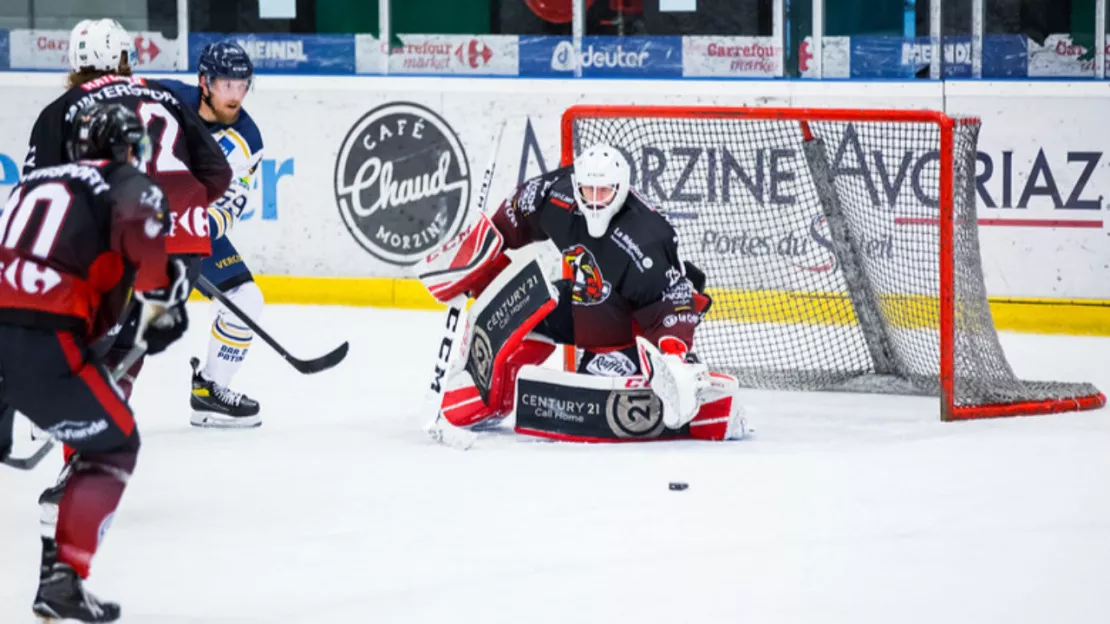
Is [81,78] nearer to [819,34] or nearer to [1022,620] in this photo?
[1022,620]

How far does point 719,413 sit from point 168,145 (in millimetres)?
1733

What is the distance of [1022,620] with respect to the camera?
296 centimetres

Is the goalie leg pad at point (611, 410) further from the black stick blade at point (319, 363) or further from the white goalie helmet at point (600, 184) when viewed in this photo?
the black stick blade at point (319, 363)

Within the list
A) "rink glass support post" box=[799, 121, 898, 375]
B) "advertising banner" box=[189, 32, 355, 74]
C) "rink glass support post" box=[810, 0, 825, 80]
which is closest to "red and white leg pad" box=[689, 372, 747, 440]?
"rink glass support post" box=[799, 121, 898, 375]

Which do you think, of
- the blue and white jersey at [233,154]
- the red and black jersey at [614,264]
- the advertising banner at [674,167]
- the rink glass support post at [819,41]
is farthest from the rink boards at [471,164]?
the blue and white jersey at [233,154]

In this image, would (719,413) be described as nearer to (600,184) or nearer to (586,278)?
(586,278)

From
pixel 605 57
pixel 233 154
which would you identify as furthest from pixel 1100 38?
pixel 233 154

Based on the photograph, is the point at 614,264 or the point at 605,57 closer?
the point at 614,264

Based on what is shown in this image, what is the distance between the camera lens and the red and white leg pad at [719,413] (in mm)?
4633

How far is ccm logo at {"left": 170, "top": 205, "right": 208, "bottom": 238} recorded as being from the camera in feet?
13.2

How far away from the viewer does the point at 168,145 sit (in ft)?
12.9

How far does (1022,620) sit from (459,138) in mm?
4604

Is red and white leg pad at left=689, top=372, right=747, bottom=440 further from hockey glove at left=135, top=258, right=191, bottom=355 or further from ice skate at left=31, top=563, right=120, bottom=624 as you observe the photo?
ice skate at left=31, top=563, right=120, bottom=624

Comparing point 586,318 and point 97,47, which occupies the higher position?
point 97,47
